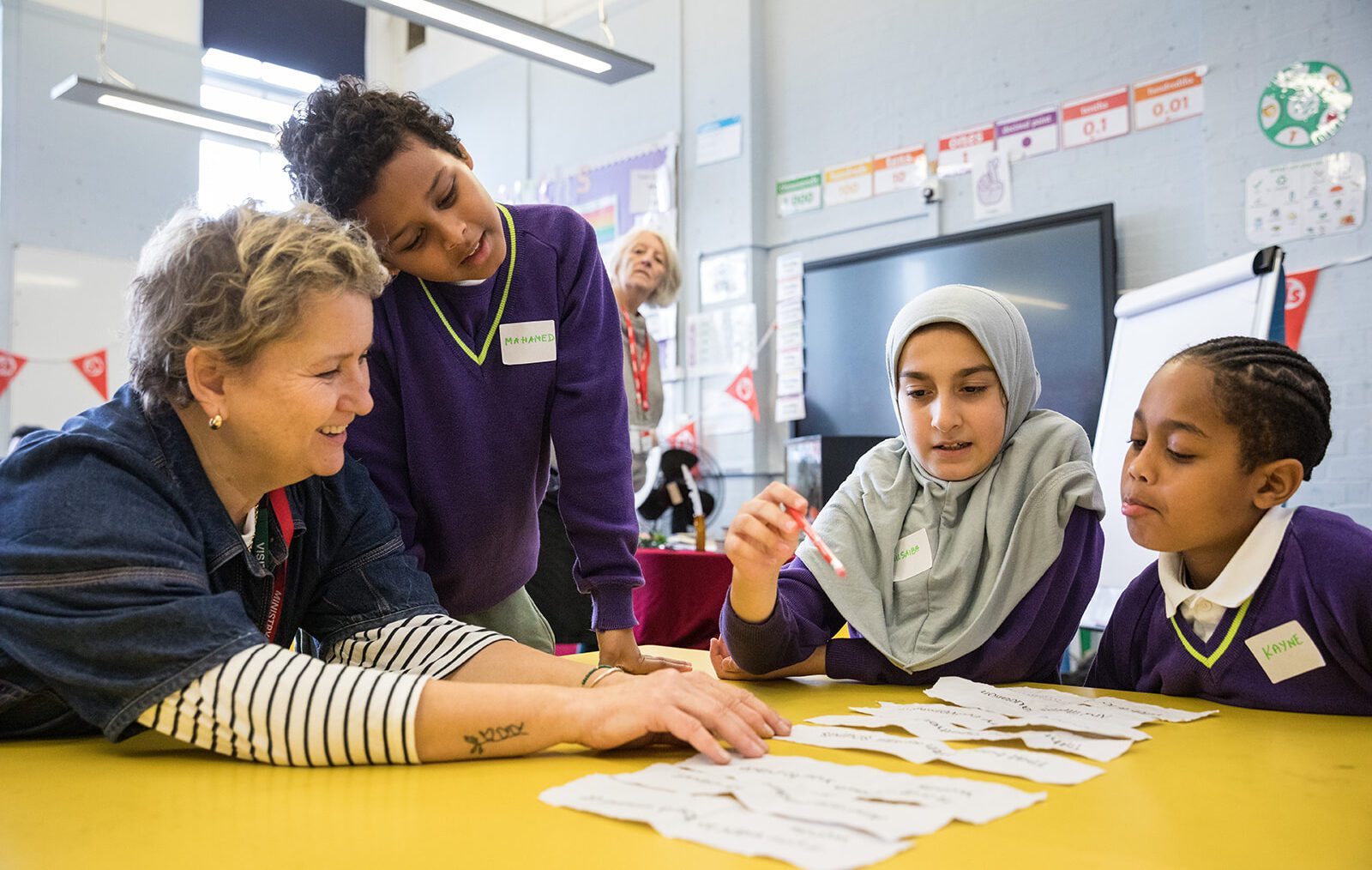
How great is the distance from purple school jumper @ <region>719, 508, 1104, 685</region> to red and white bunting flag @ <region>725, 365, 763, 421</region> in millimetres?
4059

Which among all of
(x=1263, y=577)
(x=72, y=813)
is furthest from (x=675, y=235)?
(x=72, y=813)

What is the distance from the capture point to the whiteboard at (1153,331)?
98.8 inches

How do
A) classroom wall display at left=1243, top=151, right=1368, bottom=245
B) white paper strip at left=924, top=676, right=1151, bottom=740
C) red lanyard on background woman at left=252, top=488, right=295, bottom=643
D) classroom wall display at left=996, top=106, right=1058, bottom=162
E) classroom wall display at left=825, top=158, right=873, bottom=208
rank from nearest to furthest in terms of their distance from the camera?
white paper strip at left=924, top=676, right=1151, bottom=740 < red lanyard on background woman at left=252, top=488, right=295, bottom=643 < classroom wall display at left=1243, top=151, right=1368, bottom=245 < classroom wall display at left=996, top=106, right=1058, bottom=162 < classroom wall display at left=825, top=158, right=873, bottom=208

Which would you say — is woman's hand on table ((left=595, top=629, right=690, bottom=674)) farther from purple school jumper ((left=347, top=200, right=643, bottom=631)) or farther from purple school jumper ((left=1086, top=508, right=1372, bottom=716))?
purple school jumper ((left=1086, top=508, right=1372, bottom=716))

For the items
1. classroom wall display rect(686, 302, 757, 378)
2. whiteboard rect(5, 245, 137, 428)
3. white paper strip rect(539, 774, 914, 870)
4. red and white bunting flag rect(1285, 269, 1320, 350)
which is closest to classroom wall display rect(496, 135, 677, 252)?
classroom wall display rect(686, 302, 757, 378)

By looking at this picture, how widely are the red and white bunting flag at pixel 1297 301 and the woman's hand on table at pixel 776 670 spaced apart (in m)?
2.98

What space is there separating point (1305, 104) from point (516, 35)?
2804 mm

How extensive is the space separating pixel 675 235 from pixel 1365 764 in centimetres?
518

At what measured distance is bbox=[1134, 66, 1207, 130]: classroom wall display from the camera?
3922 millimetres

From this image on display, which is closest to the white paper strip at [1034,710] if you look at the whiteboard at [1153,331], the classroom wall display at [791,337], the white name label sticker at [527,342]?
the white name label sticker at [527,342]

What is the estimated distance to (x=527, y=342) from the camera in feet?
4.66

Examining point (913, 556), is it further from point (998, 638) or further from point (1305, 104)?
point (1305, 104)

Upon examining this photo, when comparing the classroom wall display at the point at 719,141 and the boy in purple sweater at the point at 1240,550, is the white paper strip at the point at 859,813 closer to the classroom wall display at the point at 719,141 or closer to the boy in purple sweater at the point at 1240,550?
the boy in purple sweater at the point at 1240,550

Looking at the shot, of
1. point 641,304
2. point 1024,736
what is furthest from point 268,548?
point 641,304
